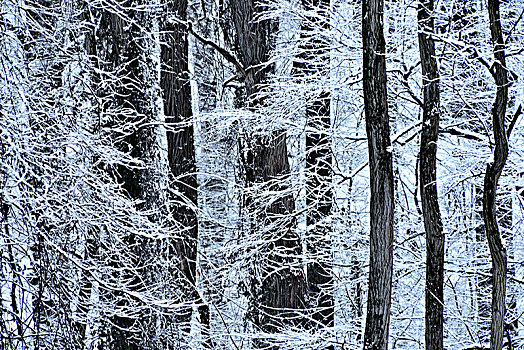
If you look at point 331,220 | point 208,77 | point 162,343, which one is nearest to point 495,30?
point 331,220

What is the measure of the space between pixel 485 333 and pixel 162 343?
3.85 metres

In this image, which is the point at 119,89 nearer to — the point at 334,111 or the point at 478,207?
the point at 334,111

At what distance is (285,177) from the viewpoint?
907 cm

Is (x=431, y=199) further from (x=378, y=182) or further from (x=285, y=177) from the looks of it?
(x=285, y=177)

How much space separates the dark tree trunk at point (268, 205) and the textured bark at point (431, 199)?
2.55m

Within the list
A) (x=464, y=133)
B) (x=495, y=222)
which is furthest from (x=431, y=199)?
(x=464, y=133)

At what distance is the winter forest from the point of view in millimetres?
5410

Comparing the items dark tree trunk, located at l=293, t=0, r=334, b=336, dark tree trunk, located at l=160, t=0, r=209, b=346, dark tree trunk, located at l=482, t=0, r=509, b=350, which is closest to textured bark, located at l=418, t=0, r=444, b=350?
dark tree trunk, located at l=482, t=0, r=509, b=350

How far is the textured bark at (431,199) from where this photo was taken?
6043 millimetres

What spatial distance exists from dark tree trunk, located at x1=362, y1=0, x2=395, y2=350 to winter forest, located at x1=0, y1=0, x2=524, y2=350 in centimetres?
2

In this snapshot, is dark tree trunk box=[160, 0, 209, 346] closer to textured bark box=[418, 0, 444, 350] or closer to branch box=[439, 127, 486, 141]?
branch box=[439, 127, 486, 141]

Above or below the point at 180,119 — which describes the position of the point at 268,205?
below

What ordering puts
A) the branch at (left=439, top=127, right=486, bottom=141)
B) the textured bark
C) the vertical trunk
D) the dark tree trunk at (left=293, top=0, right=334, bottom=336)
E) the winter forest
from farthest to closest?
the vertical trunk < the dark tree trunk at (left=293, top=0, right=334, bottom=336) < the branch at (left=439, top=127, right=486, bottom=141) < the textured bark < the winter forest

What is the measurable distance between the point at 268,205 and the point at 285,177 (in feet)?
2.29
